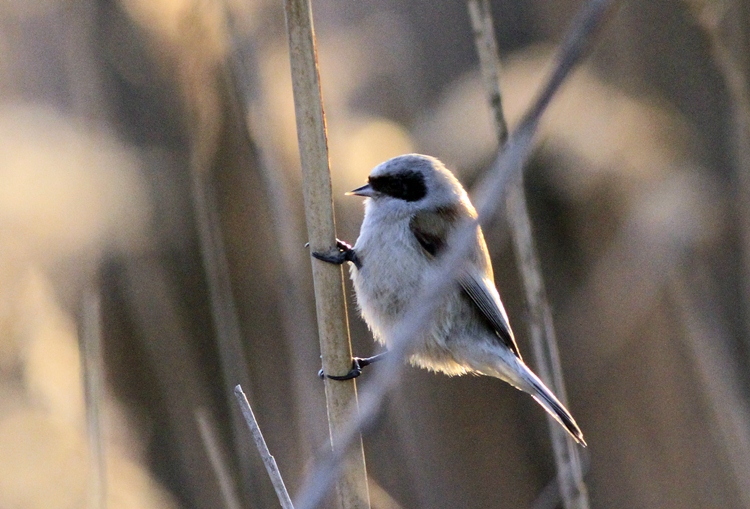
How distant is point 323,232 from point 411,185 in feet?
1.92

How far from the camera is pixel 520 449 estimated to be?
229 centimetres

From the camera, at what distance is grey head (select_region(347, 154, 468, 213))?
1722 mm

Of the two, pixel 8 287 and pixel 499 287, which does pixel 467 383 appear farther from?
pixel 8 287

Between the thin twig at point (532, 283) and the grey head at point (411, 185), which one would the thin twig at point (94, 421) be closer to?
the grey head at point (411, 185)

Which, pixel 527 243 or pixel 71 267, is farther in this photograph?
pixel 71 267

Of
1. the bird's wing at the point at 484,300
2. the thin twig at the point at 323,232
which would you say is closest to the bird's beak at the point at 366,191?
the bird's wing at the point at 484,300

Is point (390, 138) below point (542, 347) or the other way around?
the other way around

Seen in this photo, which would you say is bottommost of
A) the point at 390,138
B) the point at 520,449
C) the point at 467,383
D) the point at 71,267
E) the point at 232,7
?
the point at 520,449

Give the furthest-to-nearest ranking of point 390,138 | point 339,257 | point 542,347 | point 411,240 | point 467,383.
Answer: point 467,383 → point 390,138 → point 411,240 → point 542,347 → point 339,257

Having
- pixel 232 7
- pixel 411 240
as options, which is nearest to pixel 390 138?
pixel 411 240

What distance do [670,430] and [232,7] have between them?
69.3 inches

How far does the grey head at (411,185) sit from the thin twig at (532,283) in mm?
232

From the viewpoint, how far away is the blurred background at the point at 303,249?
5.55 feet

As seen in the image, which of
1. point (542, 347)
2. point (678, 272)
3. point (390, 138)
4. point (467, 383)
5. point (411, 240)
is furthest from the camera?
point (467, 383)
